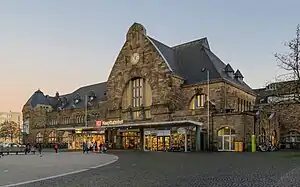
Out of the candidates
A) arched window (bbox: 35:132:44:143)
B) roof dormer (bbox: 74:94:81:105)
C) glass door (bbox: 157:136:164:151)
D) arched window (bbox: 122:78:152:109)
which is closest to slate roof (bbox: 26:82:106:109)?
roof dormer (bbox: 74:94:81:105)

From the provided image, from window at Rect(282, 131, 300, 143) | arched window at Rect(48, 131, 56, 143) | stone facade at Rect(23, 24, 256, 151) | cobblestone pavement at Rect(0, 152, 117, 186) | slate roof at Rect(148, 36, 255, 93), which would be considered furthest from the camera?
arched window at Rect(48, 131, 56, 143)

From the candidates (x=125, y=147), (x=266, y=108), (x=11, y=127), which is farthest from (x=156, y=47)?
(x=11, y=127)

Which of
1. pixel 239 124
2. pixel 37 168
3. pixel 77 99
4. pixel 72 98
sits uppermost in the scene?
pixel 72 98

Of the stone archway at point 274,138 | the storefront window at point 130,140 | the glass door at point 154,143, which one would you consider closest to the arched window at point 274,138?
the stone archway at point 274,138

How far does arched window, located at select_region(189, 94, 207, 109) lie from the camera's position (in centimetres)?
4838

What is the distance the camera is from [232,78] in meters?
52.1

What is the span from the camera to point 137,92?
Answer: 54625 mm

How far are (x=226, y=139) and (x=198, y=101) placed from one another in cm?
→ 896

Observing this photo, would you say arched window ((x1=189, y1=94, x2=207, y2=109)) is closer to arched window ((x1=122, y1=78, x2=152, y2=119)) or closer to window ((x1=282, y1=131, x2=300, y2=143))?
arched window ((x1=122, y1=78, x2=152, y2=119))

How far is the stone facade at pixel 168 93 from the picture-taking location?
41.7 metres

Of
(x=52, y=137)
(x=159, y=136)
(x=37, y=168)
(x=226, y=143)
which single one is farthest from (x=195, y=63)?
(x=52, y=137)

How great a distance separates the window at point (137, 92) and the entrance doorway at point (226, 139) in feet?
49.0

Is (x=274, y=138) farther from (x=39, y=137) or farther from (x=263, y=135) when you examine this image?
(x=39, y=137)

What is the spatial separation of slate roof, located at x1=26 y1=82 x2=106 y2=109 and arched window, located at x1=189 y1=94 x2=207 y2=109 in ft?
87.1
